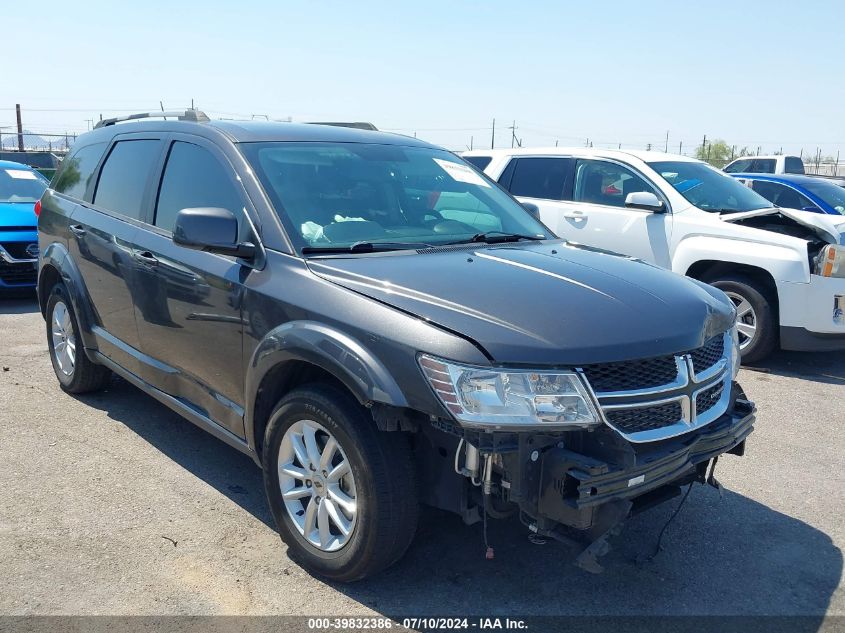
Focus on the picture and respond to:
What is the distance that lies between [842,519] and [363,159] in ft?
10.2

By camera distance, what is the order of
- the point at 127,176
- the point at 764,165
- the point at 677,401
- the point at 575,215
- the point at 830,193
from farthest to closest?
the point at 764,165
the point at 830,193
the point at 575,215
the point at 127,176
the point at 677,401

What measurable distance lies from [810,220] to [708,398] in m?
4.46

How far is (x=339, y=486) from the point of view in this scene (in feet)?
10.3

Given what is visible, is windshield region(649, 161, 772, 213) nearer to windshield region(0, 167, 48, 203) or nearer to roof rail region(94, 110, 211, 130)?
roof rail region(94, 110, 211, 130)

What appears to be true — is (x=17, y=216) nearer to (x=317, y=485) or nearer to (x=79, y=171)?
(x=79, y=171)

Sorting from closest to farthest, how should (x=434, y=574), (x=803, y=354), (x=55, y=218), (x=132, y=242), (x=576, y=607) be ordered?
(x=576, y=607) < (x=434, y=574) < (x=132, y=242) < (x=55, y=218) < (x=803, y=354)

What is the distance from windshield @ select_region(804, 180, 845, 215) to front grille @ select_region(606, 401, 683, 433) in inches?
369

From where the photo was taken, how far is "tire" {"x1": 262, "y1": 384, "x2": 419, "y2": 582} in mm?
2898

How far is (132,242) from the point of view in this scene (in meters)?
4.36

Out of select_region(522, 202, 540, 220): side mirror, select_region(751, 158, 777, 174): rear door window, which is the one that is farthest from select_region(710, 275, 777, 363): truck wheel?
select_region(751, 158, 777, 174): rear door window

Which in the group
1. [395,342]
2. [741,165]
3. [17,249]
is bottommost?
[17,249]

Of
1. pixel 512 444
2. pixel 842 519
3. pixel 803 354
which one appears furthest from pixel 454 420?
pixel 803 354

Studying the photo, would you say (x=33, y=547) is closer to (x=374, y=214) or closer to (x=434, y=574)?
(x=434, y=574)

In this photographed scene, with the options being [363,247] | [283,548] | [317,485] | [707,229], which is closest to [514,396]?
[317,485]
